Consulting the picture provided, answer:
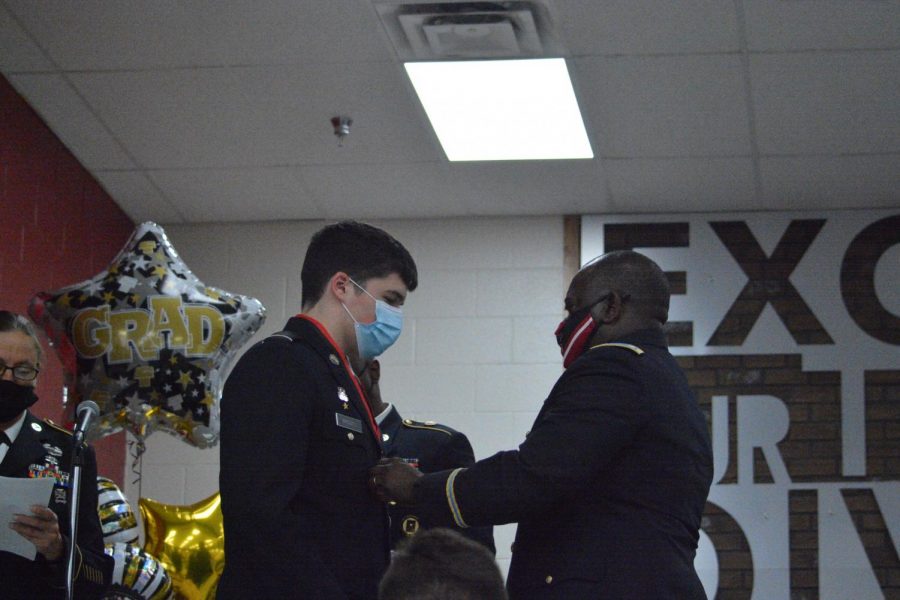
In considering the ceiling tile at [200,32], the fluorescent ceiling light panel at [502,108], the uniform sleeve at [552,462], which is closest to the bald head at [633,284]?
the uniform sleeve at [552,462]

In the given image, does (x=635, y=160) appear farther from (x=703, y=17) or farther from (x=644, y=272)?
(x=644, y=272)

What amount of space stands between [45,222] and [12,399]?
2.52 metres

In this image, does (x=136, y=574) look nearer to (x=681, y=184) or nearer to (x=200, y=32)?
(x=200, y=32)

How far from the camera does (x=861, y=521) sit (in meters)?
5.91

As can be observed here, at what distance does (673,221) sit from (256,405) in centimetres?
388

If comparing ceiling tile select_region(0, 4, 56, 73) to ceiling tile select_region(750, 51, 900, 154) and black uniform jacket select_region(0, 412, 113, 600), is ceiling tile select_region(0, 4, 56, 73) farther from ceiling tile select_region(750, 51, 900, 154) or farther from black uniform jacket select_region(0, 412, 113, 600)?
ceiling tile select_region(750, 51, 900, 154)

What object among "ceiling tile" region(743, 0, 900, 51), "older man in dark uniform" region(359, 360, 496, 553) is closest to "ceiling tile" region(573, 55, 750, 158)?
"ceiling tile" region(743, 0, 900, 51)

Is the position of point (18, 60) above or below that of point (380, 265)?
above

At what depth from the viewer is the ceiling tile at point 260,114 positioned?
5.26 m

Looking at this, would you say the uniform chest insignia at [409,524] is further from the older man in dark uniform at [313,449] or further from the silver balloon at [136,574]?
the older man in dark uniform at [313,449]

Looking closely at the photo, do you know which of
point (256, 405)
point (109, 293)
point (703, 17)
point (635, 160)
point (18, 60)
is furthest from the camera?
point (635, 160)

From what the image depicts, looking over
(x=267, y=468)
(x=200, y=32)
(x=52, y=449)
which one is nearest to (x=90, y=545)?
(x=52, y=449)

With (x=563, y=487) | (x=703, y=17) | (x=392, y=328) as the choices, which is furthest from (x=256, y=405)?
(x=703, y=17)

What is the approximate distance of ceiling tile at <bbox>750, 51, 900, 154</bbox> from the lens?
4953 millimetres
